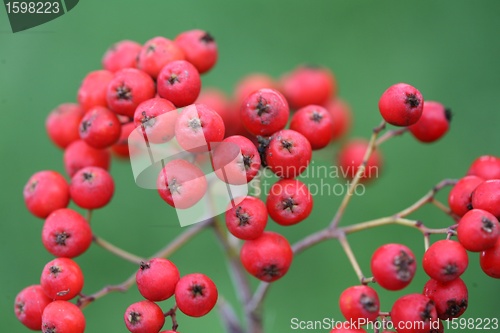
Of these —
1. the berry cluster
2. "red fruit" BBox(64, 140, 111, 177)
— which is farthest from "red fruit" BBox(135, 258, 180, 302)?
"red fruit" BBox(64, 140, 111, 177)

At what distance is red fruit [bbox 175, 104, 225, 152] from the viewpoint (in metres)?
2.24

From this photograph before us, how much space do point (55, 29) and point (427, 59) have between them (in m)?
2.85

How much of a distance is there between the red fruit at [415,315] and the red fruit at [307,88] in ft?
4.56

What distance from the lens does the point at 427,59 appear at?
498 cm

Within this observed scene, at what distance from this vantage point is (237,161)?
7.29 feet

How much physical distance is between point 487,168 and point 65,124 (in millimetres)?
1778

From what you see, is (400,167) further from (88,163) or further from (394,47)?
(88,163)

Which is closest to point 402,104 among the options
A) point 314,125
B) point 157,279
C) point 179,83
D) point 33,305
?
point 314,125

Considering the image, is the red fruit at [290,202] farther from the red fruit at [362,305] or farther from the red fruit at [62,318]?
the red fruit at [62,318]

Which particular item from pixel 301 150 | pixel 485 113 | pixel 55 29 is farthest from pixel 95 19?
pixel 301 150

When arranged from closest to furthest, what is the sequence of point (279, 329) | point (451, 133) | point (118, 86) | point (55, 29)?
point (118, 86) → point (279, 329) → point (451, 133) → point (55, 29)

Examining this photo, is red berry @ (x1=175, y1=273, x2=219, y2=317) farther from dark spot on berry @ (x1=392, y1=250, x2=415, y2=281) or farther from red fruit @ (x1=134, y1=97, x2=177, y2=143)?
dark spot on berry @ (x1=392, y1=250, x2=415, y2=281)

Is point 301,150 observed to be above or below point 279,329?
above

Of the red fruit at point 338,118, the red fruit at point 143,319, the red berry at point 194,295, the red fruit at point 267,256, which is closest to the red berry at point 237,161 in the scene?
the red fruit at point 267,256
